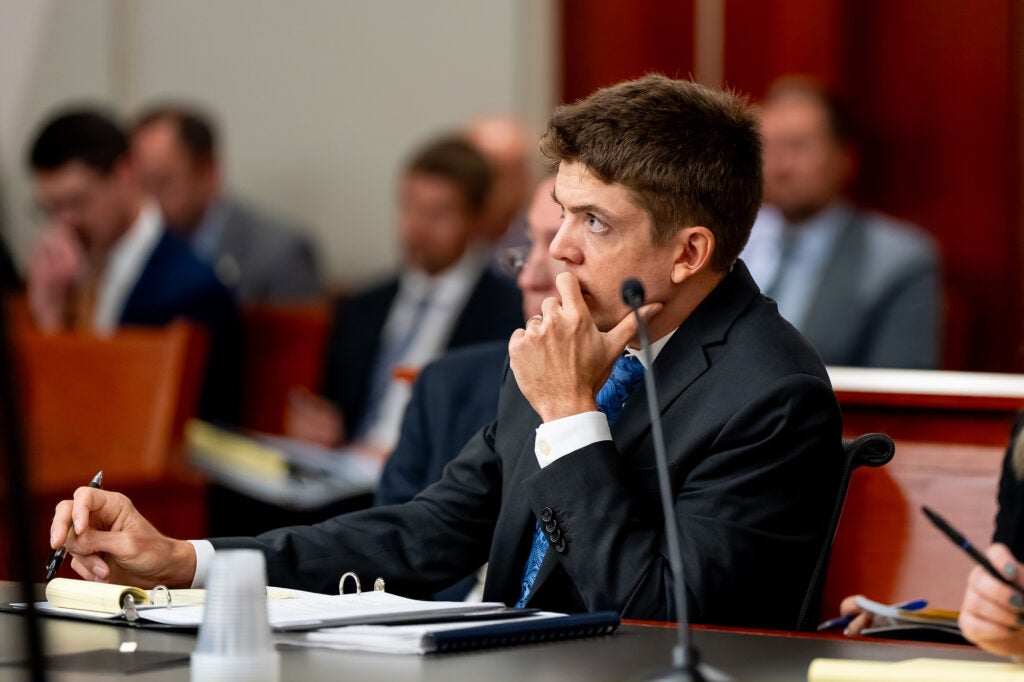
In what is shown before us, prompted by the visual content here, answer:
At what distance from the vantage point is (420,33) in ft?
21.4

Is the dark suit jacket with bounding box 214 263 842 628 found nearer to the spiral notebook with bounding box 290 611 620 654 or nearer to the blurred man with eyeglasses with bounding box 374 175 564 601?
the spiral notebook with bounding box 290 611 620 654

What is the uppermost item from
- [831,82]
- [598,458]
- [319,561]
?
[831,82]

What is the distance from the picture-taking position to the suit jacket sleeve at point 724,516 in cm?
183

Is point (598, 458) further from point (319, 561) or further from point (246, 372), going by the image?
point (246, 372)

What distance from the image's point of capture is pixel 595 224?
203 cm

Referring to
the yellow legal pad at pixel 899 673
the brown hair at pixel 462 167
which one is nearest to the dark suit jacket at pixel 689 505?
the yellow legal pad at pixel 899 673

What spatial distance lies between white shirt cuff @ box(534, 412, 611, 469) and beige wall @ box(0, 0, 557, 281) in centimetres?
434

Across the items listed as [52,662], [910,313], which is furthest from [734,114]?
[910,313]

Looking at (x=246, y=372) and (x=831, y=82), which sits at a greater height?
(x=831, y=82)

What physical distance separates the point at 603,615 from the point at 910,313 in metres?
3.25

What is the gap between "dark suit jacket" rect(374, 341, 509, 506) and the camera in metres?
2.79

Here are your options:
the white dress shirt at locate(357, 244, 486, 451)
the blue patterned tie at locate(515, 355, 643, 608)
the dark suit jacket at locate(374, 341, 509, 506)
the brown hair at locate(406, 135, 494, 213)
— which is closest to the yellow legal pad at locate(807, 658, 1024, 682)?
the blue patterned tie at locate(515, 355, 643, 608)

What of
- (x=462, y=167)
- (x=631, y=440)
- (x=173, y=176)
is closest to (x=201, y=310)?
(x=462, y=167)

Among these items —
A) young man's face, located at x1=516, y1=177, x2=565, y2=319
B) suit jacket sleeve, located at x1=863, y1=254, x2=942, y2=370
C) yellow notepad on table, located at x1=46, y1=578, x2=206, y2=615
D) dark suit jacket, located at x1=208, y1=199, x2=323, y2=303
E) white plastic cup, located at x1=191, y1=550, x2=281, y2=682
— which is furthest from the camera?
dark suit jacket, located at x1=208, y1=199, x2=323, y2=303
